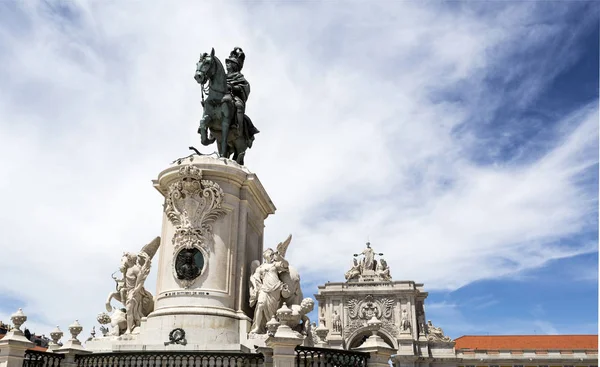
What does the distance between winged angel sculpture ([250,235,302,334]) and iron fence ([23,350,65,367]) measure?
3528 mm

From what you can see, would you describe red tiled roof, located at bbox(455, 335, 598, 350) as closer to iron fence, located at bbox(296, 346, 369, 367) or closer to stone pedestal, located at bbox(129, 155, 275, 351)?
stone pedestal, located at bbox(129, 155, 275, 351)

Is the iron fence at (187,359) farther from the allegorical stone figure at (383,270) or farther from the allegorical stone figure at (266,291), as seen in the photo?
the allegorical stone figure at (383,270)

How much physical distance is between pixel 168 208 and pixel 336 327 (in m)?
52.5

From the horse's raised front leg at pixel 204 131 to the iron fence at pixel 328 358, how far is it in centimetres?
634

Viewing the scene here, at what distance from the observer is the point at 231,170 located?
491 inches

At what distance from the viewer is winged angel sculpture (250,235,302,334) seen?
1145 cm

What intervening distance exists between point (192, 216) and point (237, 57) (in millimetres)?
4909

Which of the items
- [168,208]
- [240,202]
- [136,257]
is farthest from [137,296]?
[240,202]

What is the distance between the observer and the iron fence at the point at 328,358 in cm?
949

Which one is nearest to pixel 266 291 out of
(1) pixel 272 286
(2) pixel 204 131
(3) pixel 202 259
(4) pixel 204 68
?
(1) pixel 272 286

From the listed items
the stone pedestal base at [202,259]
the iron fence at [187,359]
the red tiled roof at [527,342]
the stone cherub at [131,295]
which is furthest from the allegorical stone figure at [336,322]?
the iron fence at [187,359]

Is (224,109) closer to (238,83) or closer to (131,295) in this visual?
(238,83)

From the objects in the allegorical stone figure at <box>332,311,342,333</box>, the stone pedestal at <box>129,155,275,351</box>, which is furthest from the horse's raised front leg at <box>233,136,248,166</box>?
the allegorical stone figure at <box>332,311,342,333</box>

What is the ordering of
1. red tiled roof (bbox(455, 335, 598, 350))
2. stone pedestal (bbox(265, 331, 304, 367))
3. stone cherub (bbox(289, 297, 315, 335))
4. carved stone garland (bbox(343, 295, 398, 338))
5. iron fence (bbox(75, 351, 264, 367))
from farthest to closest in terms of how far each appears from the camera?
1. red tiled roof (bbox(455, 335, 598, 350))
2. carved stone garland (bbox(343, 295, 398, 338))
3. stone cherub (bbox(289, 297, 315, 335))
4. iron fence (bbox(75, 351, 264, 367))
5. stone pedestal (bbox(265, 331, 304, 367))
